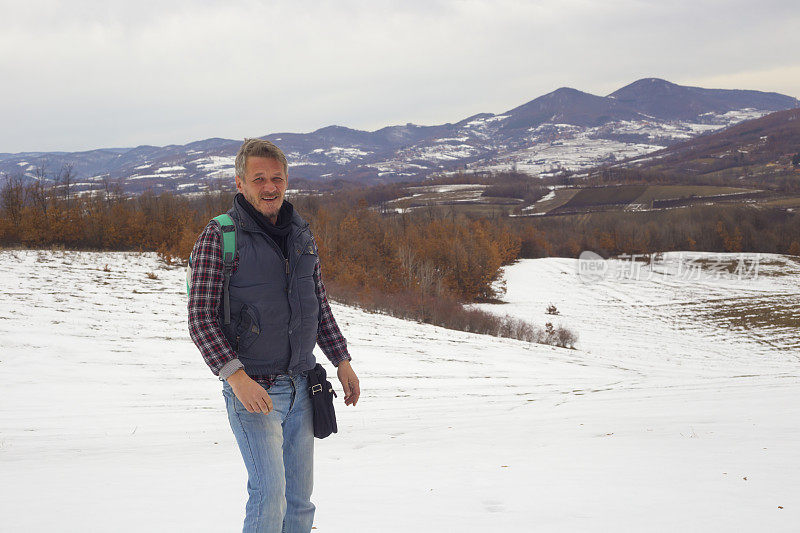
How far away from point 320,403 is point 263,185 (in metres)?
1.22

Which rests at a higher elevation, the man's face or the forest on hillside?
the man's face

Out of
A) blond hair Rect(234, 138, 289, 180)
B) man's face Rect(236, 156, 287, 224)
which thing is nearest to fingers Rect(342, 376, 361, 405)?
man's face Rect(236, 156, 287, 224)

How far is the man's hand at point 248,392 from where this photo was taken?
8.34 ft

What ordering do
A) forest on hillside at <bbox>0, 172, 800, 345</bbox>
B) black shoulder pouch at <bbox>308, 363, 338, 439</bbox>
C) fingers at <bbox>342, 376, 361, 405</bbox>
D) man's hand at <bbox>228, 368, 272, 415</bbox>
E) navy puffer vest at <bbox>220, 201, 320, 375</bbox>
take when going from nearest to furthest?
man's hand at <bbox>228, 368, 272, 415</bbox>, navy puffer vest at <bbox>220, 201, 320, 375</bbox>, black shoulder pouch at <bbox>308, 363, 338, 439</bbox>, fingers at <bbox>342, 376, 361, 405</bbox>, forest on hillside at <bbox>0, 172, 800, 345</bbox>

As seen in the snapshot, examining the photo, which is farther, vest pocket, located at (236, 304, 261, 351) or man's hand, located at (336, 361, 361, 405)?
man's hand, located at (336, 361, 361, 405)

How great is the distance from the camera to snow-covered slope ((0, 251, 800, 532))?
14.5 feet

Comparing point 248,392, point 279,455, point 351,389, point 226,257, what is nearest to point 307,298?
point 226,257

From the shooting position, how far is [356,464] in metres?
6.28

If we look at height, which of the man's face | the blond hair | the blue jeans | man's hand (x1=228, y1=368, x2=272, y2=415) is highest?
the blond hair

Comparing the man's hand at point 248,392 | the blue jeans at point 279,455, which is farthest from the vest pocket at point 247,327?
the blue jeans at point 279,455

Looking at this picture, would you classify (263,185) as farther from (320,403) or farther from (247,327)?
(320,403)

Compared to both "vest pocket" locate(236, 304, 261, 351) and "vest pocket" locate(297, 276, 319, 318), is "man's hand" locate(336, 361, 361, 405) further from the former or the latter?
"vest pocket" locate(236, 304, 261, 351)

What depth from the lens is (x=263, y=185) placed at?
2818mm

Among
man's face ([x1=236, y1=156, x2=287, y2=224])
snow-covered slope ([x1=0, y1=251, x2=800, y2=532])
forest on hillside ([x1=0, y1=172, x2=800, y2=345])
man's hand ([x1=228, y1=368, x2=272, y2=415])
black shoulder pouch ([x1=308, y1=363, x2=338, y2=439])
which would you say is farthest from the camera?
forest on hillside ([x1=0, y1=172, x2=800, y2=345])
